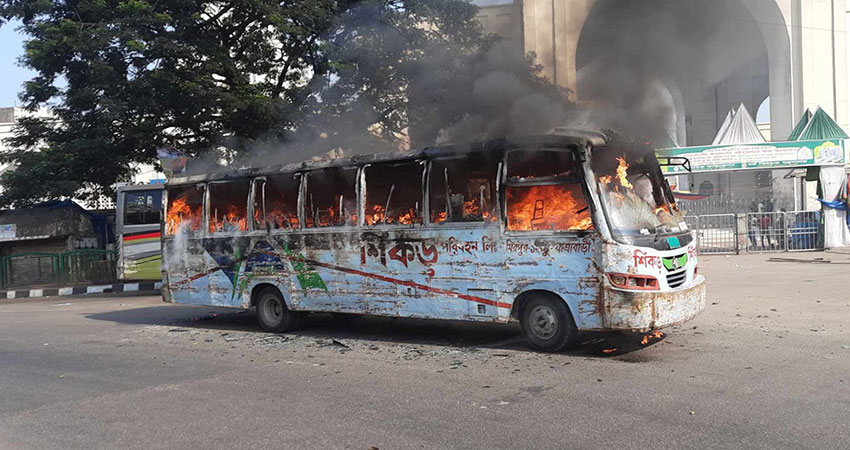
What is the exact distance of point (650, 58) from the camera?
12.4 metres

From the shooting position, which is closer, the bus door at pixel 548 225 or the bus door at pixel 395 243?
the bus door at pixel 548 225

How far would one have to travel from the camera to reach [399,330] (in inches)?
355

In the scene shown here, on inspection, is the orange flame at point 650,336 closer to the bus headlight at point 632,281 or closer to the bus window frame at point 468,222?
the bus headlight at point 632,281

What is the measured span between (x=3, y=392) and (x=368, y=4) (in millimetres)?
12156

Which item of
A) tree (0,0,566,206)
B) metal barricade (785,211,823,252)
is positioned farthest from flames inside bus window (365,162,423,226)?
metal barricade (785,211,823,252)

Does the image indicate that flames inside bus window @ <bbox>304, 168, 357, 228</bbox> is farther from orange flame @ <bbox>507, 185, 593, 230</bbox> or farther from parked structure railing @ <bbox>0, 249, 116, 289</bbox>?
parked structure railing @ <bbox>0, 249, 116, 289</bbox>

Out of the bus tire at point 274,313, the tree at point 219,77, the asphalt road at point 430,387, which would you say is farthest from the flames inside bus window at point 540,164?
the tree at point 219,77

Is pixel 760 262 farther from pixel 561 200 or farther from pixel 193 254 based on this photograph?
pixel 193 254

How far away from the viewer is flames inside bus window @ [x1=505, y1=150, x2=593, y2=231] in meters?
6.73

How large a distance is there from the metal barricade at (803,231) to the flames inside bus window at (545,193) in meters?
16.6

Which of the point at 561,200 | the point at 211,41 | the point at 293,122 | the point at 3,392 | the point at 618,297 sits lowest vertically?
the point at 3,392

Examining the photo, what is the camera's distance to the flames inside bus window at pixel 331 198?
841 cm

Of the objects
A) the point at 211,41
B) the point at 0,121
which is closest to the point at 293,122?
the point at 211,41

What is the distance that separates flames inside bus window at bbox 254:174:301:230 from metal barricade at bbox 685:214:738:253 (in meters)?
15.6
